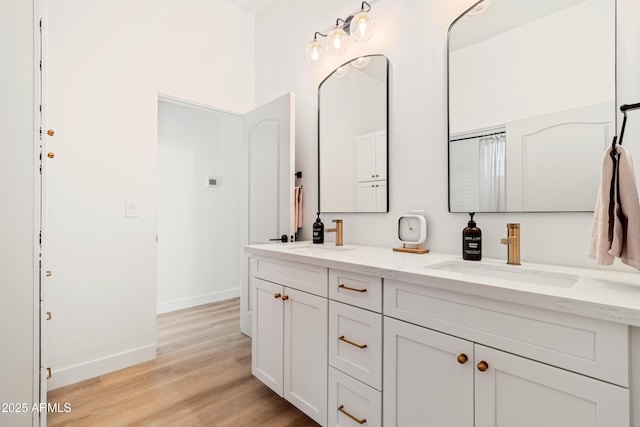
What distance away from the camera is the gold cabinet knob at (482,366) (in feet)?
3.07

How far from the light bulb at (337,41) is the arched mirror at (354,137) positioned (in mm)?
105

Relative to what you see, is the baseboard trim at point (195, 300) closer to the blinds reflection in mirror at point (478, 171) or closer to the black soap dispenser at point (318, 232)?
the black soap dispenser at point (318, 232)

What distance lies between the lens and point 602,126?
117 centimetres

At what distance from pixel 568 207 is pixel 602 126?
1.05 feet

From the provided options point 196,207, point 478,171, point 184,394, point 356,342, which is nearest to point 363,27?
point 478,171

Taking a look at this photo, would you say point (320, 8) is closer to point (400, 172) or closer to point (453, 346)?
point (400, 172)

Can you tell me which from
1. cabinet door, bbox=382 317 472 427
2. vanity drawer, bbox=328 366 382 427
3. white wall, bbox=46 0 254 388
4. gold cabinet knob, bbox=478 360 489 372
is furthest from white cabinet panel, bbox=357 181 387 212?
white wall, bbox=46 0 254 388

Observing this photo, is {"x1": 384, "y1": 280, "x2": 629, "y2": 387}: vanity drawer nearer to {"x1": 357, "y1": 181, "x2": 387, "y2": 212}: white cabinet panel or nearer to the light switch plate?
{"x1": 357, "y1": 181, "x2": 387, "y2": 212}: white cabinet panel

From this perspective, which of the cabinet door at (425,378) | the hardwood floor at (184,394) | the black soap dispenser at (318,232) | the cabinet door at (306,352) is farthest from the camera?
the black soap dispenser at (318,232)

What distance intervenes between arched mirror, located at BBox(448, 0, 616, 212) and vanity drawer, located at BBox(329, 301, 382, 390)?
2.44ft

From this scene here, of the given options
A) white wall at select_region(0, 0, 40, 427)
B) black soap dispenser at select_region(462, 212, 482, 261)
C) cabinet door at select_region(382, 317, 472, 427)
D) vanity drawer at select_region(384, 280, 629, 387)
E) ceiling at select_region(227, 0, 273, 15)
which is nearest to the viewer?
vanity drawer at select_region(384, 280, 629, 387)

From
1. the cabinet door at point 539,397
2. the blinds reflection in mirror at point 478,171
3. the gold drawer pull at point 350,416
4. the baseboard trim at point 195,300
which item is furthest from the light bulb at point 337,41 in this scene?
the baseboard trim at point 195,300

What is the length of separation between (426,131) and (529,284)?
103 centimetres

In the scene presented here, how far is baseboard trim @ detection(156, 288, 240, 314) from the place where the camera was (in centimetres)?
349
